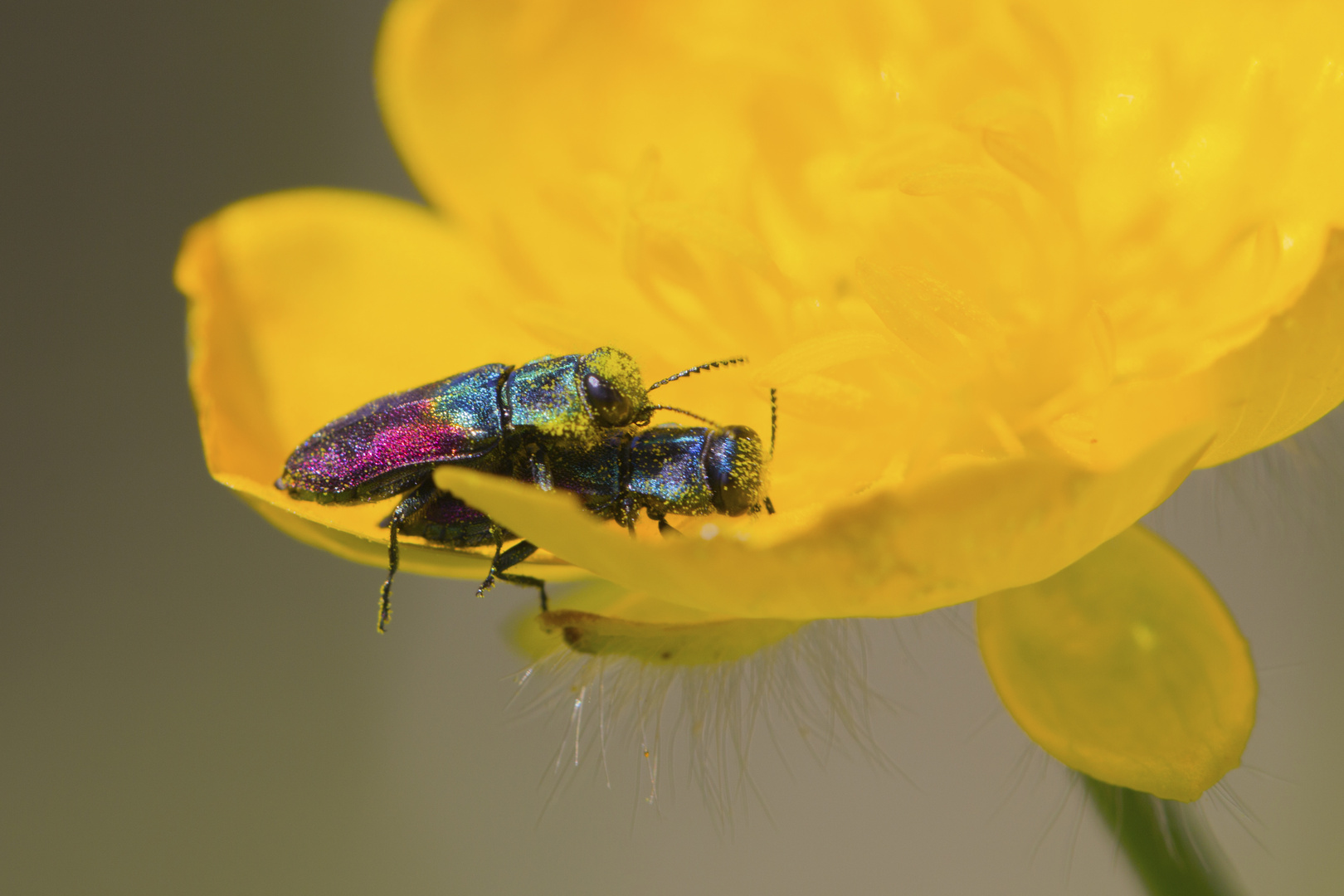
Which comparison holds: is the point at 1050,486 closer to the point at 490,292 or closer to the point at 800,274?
the point at 800,274

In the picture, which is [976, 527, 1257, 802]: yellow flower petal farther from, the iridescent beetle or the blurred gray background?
the blurred gray background

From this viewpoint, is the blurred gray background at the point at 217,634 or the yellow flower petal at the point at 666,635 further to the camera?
the blurred gray background at the point at 217,634

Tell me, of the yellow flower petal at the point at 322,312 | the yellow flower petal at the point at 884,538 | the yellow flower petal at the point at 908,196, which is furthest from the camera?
the yellow flower petal at the point at 322,312

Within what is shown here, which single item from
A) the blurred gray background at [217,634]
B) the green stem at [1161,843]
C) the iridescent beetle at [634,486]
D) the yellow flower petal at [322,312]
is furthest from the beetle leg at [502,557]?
the blurred gray background at [217,634]

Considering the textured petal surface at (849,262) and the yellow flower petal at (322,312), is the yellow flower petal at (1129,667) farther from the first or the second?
the yellow flower petal at (322,312)

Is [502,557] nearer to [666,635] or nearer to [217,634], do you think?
[666,635]

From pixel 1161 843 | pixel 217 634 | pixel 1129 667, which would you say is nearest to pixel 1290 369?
pixel 1129 667
